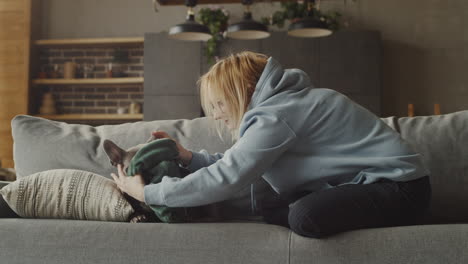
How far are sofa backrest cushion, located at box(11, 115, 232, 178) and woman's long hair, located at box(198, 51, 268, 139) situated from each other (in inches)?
12.2

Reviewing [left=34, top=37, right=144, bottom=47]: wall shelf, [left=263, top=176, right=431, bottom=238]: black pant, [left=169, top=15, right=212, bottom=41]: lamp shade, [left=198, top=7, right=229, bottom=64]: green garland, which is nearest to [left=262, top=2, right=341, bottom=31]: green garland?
[left=198, top=7, right=229, bottom=64]: green garland

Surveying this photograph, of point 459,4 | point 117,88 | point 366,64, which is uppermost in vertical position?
point 459,4

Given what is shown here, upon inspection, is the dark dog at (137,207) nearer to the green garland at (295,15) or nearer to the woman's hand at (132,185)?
the woman's hand at (132,185)

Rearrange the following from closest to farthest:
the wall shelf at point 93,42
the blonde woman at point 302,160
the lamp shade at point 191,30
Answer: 1. the blonde woman at point 302,160
2. the lamp shade at point 191,30
3. the wall shelf at point 93,42

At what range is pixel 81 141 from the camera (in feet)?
6.95

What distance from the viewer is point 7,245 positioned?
155cm

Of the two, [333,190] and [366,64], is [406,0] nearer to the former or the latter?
[366,64]

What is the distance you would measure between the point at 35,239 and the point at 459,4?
656cm

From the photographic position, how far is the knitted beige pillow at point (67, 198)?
67.6 inches

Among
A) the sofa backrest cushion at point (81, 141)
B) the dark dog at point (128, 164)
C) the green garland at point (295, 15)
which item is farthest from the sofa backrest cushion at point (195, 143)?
the green garland at point (295, 15)

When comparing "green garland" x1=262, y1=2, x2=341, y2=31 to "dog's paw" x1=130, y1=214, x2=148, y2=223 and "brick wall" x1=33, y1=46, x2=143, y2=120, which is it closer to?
"brick wall" x1=33, y1=46, x2=143, y2=120

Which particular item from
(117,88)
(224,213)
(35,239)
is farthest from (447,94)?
(35,239)

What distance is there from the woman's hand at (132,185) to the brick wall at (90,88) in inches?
219

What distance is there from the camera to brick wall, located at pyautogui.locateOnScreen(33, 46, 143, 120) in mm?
7227
